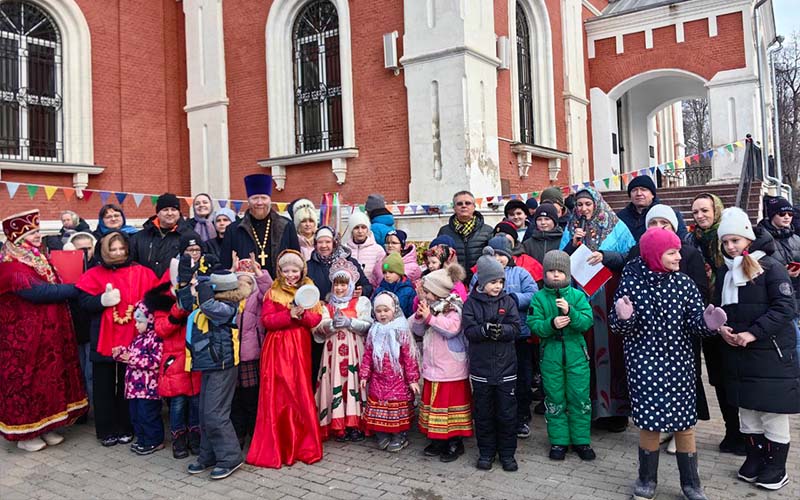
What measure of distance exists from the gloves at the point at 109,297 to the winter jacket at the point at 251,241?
2.92ft

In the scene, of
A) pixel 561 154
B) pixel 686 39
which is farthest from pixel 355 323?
pixel 686 39

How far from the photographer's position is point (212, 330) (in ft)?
14.6

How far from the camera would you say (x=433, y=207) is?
10586 millimetres

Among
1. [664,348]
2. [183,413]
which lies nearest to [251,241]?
[183,413]

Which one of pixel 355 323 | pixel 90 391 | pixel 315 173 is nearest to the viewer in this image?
pixel 355 323

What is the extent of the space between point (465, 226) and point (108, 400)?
3.46 m

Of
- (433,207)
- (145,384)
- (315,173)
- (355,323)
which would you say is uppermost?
(315,173)

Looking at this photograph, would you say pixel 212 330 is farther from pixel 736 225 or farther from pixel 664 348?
pixel 736 225

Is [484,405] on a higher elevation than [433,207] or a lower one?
lower

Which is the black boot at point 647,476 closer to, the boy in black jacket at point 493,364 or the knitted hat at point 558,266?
the boy in black jacket at point 493,364

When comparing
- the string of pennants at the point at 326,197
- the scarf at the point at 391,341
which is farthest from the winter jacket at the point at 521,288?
the string of pennants at the point at 326,197

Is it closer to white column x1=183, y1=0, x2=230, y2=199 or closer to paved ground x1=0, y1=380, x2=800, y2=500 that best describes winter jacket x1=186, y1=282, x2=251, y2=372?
paved ground x1=0, y1=380, x2=800, y2=500

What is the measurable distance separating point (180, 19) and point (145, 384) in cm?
1131

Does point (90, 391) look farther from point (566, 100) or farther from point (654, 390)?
point (566, 100)
